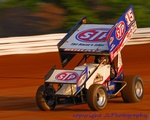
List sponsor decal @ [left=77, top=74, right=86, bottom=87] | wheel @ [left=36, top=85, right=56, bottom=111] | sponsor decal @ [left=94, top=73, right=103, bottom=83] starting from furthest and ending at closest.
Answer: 1. sponsor decal @ [left=94, top=73, right=103, bottom=83]
2. wheel @ [left=36, top=85, right=56, bottom=111]
3. sponsor decal @ [left=77, top=74, right=86, bottom=87]

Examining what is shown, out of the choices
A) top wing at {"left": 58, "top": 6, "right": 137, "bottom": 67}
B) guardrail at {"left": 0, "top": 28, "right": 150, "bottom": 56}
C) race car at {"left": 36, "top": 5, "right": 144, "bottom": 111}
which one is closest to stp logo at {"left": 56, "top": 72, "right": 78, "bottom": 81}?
race car at {"left": 36, "top": 5, "right": 144, "bottom": 111}

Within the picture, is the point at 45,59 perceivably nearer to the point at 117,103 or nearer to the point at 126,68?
the point at 126,68

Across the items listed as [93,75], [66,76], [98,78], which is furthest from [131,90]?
[66,76]

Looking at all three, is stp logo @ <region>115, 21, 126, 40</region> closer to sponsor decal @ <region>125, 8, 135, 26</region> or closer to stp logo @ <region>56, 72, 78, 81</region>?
sponsor decal @ <region>125, 8, 135, 26</region>

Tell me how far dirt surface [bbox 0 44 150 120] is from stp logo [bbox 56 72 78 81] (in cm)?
69

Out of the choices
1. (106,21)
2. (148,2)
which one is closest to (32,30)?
(106,21)

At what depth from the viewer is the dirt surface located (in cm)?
1066

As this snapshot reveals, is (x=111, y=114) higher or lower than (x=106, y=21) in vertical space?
lower

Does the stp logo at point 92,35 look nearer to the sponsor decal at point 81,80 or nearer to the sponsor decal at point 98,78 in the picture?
the sponsor decal at point 98,78

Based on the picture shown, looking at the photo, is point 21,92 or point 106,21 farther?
point 106,21

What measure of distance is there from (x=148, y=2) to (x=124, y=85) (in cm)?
1269

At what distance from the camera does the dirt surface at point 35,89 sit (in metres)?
10.7

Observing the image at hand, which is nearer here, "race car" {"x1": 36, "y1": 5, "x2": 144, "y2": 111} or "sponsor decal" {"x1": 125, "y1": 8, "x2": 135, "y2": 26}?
"race car" {"x1": 36, "y1": 5, "x2": 144, "y2": 111}

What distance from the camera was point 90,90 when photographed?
10.7m
